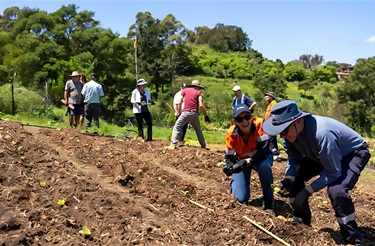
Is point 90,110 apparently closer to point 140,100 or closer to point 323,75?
point 140,100

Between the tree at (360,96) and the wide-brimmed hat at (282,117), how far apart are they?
2935 centimetres

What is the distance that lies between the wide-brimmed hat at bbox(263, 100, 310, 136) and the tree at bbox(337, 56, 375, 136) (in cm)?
2935

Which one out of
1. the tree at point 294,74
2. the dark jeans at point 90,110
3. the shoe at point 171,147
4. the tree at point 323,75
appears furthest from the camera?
the tree at point 323,75

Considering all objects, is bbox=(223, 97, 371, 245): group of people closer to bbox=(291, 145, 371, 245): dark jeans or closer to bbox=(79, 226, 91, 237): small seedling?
bbox=(291, 145, 371, 245): dark jeans

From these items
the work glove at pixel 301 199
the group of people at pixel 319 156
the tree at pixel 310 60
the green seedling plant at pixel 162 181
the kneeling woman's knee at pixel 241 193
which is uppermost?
the tree at pixel 310 60

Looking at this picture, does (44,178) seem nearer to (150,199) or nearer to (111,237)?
(150,199)

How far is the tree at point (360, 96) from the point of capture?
32.1 m

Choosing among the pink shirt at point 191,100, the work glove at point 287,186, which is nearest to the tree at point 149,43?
the pink shirt at point 191,100

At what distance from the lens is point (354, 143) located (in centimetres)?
411

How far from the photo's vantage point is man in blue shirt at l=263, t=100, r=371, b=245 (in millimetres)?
3828

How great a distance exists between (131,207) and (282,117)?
194 cm

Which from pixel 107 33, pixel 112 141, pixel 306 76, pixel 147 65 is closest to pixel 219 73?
pixel 306 76

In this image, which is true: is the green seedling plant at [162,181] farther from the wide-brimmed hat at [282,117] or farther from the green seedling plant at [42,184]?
the wide-brimmed hat at [282,117]

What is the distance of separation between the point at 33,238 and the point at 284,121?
7.88 feet
